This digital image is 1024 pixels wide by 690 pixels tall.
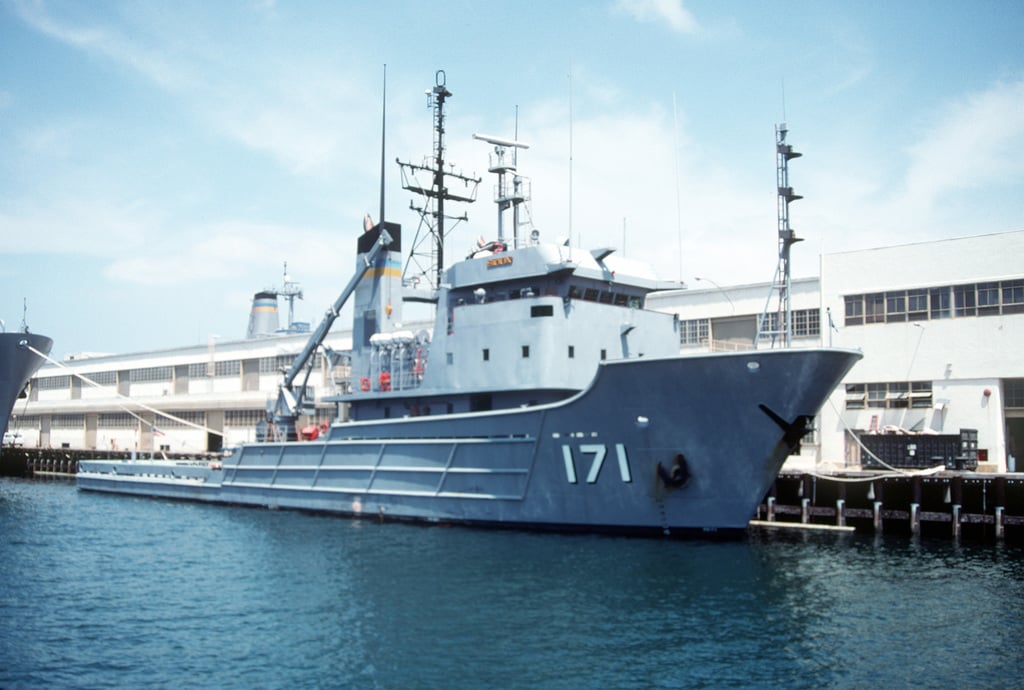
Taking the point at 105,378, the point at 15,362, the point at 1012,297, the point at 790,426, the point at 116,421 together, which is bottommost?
the point at 790,426

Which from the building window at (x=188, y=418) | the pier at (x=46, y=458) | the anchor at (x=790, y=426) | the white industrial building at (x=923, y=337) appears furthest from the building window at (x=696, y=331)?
the pier at (x=46, y=458)

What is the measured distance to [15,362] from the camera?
108 feet

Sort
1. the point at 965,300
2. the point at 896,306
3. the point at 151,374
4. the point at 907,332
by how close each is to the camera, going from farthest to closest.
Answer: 1. the point at 151,374
2. the point at 896,306
3. the point at 907,332
4. the point at 965,300

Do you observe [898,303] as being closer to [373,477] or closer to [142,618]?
[373,477]

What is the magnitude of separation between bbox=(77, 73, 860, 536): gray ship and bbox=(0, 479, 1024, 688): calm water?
1.01 meters

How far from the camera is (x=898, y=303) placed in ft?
89.2

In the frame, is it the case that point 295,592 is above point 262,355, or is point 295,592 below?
below

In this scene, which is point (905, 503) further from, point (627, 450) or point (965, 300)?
point (627, 450)

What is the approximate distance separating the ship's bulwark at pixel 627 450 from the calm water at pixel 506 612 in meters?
0.75

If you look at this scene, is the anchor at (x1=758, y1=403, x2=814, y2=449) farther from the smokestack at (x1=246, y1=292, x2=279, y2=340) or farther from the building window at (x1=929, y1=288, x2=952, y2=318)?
the smokestack at (x1=246, y1=292, x2=279, y2=340)

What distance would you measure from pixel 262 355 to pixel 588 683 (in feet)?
128

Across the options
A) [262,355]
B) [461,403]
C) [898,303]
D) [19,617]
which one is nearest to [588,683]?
[19,617]

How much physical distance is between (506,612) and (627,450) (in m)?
6.31

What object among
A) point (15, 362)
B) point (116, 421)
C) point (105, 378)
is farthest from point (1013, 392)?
point (105, 378)
